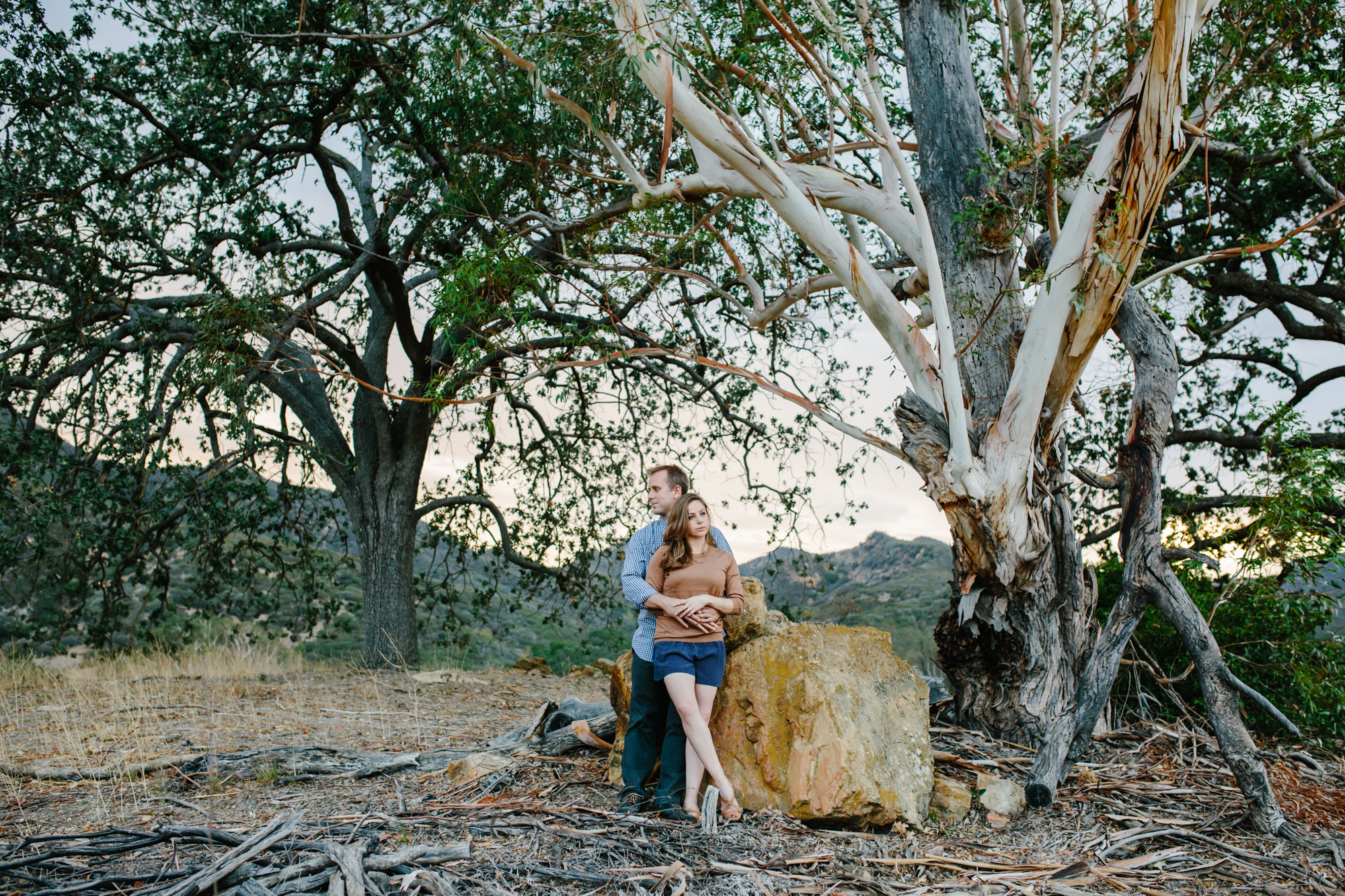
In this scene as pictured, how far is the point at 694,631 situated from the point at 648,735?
2.38 feet

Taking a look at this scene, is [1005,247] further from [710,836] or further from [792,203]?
[710,836]

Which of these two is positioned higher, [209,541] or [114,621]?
[209,541]

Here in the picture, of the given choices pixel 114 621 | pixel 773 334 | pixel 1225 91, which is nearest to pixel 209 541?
pixel 114 621

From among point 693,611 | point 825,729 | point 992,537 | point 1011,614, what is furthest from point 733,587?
point 1011,614

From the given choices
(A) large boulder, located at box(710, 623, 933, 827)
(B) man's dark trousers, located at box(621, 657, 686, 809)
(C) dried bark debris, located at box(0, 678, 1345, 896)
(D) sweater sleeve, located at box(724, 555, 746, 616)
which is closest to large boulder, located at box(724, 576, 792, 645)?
(A) large boulder, located at box(710, 623, 933, 827)

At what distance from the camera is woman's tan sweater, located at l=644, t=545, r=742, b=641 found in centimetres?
484

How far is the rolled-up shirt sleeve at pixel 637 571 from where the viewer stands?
4.91 meters

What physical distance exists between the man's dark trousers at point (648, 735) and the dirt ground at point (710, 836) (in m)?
0.29

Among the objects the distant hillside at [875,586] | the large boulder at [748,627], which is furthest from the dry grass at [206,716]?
the distant hillside at [875,586]

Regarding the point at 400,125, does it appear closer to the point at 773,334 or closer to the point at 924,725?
the point at 773,334

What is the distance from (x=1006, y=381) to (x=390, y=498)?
328 inches

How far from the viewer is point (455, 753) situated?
6172 millimetres

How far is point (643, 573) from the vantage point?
16.9 feet

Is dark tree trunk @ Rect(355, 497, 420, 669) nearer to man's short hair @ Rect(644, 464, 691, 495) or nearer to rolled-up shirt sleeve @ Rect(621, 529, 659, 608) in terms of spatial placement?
rolled-up shirt sleeve @ Rect(621, 529, 659, 608)
